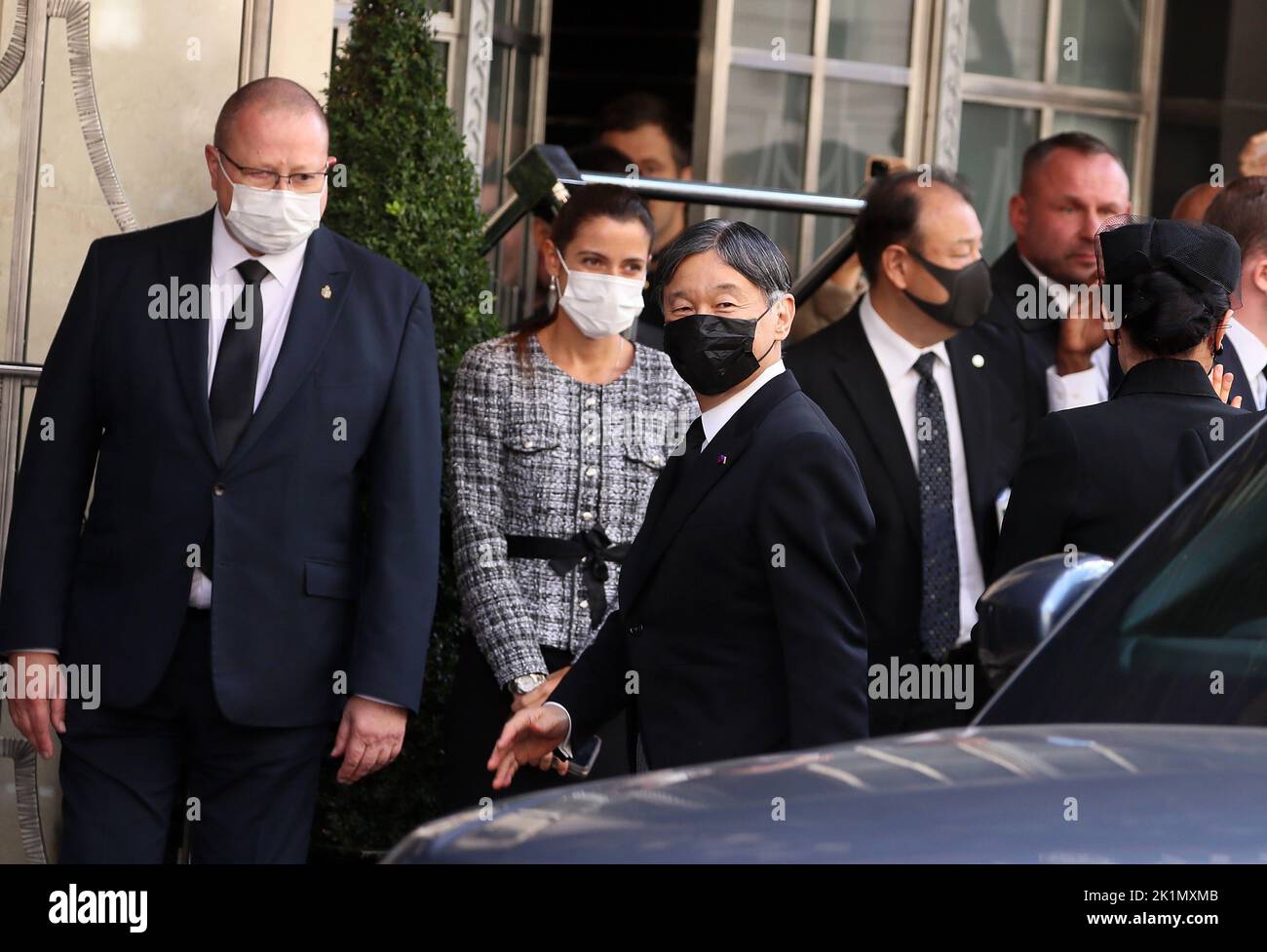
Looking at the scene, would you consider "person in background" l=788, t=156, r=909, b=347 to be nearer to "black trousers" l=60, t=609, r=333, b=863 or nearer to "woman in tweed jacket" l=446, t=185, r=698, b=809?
"woman in tweed jacket" l=446, t=185, r=698, b=809

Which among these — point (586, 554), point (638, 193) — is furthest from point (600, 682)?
point (638, 193)

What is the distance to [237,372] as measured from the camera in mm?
4406

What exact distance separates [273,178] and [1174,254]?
6.45ft

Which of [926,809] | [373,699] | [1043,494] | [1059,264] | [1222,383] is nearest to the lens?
[926,809]

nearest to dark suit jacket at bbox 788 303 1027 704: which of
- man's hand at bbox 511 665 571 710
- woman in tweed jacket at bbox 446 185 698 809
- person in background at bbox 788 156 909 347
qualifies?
woman in tweed jacket at bbox 446 185 698 809

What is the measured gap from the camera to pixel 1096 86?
9.01 m

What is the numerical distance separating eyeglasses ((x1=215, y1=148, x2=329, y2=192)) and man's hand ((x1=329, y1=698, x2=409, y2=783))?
1161mm

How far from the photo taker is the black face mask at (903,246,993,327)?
5359mm

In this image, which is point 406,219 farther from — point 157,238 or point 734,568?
point 734,568

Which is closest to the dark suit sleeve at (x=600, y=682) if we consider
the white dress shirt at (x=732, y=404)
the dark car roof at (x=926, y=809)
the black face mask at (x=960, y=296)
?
the white dress shirt at (x=732, y=404)

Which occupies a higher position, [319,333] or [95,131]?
[95,131]
